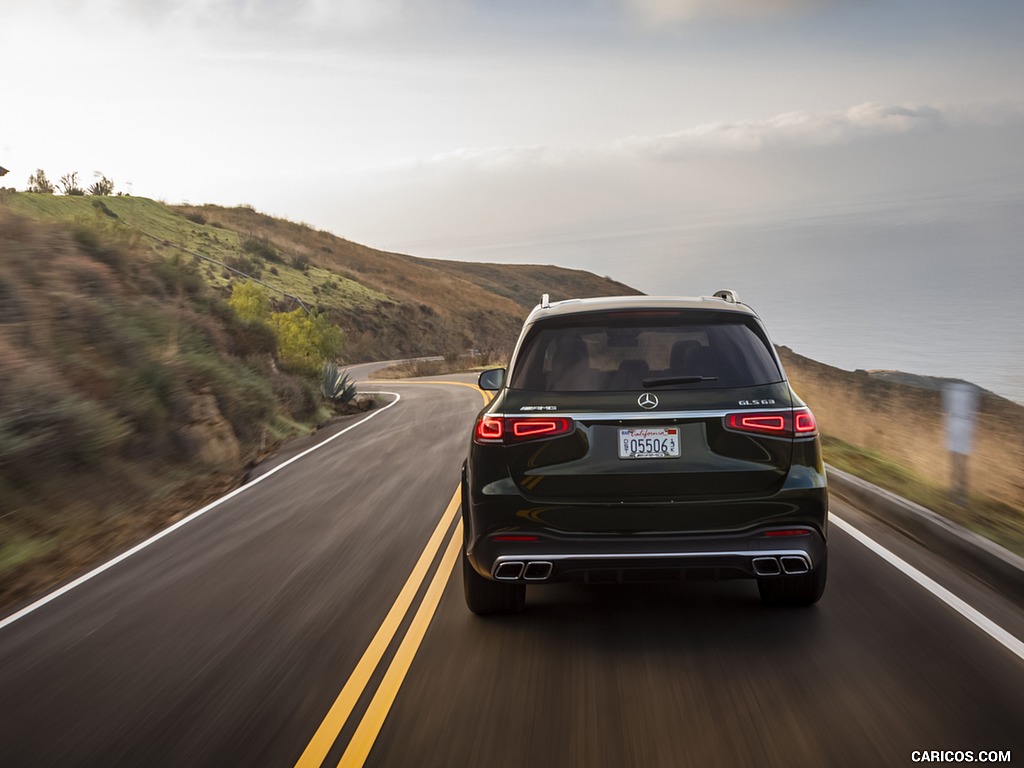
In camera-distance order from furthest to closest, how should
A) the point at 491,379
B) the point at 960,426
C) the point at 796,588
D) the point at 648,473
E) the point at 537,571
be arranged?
the point at 960,426
the point at 491,379
the point at 796,588
the point at 537,571
the point at 648,473

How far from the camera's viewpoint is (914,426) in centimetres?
1316

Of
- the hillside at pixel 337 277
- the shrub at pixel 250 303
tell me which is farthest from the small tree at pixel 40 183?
the shrub at pixel 250 303

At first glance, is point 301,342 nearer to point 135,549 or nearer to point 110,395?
point 110,395

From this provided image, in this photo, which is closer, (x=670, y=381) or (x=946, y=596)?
(x=670, y=381)

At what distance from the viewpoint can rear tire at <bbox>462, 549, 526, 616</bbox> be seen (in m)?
5.44

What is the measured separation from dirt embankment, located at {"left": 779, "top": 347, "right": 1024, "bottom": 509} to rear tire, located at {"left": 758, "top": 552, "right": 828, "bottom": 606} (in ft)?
13.0

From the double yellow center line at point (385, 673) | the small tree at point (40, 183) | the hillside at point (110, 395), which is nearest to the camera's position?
the double yellow center line at point (385, 673)

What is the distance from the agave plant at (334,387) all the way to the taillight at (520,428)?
18.1 meters

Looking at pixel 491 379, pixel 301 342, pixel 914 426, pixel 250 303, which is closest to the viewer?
pixel 491 379

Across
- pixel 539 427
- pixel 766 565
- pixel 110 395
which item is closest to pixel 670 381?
pixel 539 427

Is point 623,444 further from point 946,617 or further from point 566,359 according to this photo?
point 946,617

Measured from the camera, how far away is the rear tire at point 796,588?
536cm

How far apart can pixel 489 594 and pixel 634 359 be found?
5.19 ft

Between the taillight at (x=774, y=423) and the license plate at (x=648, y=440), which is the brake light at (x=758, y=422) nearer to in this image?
the taillight at (x=774, y=423)
